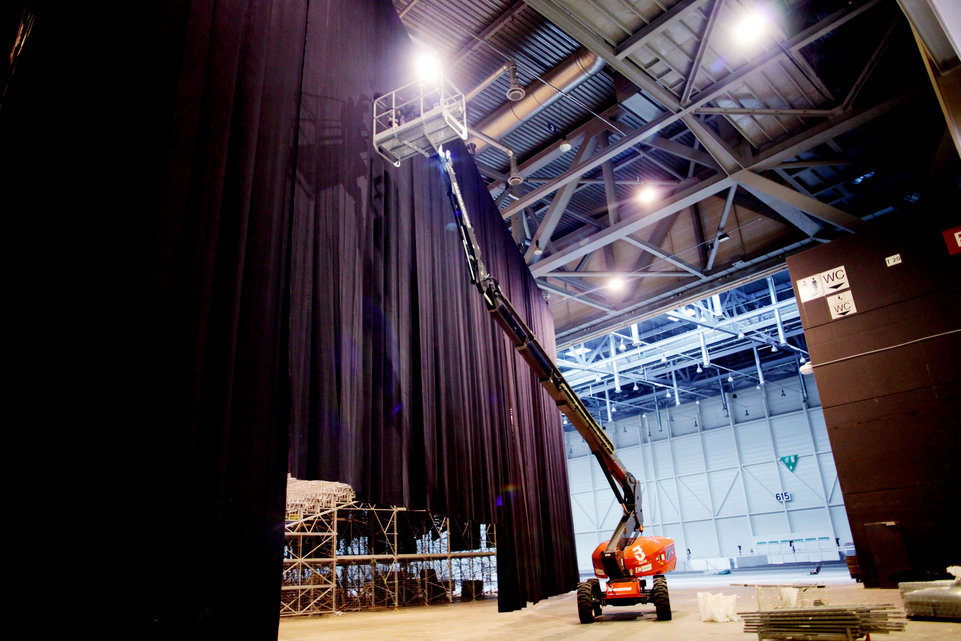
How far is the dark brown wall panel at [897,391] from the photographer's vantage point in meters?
11.1

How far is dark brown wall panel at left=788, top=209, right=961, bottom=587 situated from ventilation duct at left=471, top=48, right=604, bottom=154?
23.5 feet

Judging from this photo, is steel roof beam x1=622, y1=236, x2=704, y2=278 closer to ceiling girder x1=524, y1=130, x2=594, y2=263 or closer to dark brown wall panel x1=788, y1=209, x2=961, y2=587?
ceiling girder x1=524, y1=130, x2=594, y2=263

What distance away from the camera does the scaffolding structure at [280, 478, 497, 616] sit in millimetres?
15508

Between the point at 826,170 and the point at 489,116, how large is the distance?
869cm

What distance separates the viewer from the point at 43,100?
3.69 m

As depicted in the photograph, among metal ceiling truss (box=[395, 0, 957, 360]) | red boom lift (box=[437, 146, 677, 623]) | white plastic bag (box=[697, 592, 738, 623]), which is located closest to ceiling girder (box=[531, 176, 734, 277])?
metal ceiling truss (box=[395, 0, 957, 360])

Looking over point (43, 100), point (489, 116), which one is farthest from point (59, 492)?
point (489, 116)

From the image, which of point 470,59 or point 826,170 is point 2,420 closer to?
point 470,59

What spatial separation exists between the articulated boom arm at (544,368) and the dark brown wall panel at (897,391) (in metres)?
5.03

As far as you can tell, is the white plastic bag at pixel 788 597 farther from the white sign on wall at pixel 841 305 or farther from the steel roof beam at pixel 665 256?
the steel roof beam at pixel 665 256

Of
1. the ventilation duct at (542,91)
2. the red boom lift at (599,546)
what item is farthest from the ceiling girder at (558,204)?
the red boom lift at (599,546)

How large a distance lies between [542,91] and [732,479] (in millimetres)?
26650

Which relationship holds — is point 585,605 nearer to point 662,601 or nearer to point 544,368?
point 662,601

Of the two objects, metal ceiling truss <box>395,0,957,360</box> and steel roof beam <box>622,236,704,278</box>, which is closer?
metal ceiling truss <box>395,0,957,360</box>
